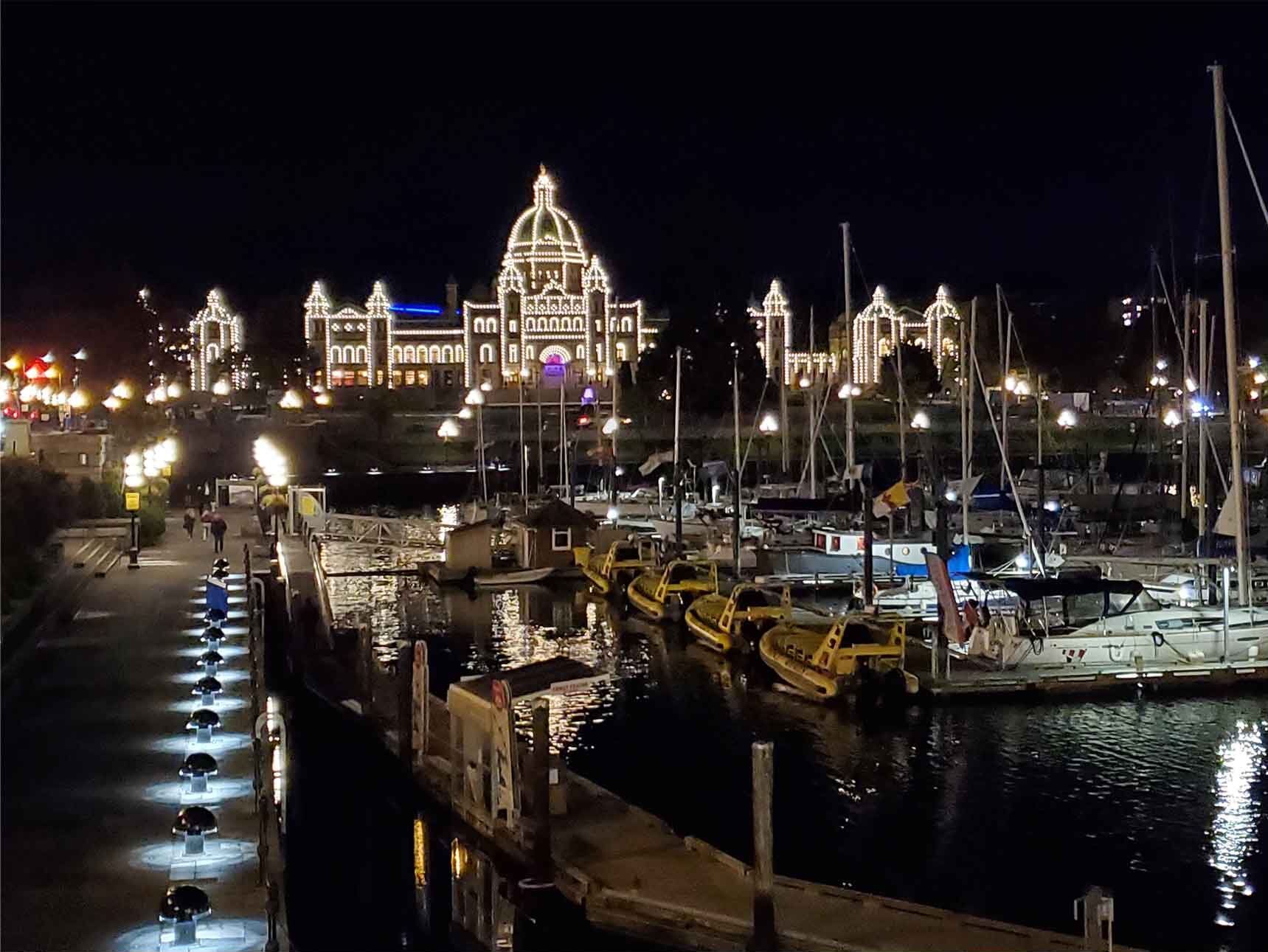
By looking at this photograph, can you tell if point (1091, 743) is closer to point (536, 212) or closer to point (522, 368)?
point (522, 368)

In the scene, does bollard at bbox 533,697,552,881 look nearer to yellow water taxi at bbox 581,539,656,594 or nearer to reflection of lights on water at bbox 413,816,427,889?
reflection of lights on water at bbox 413,816,427,889

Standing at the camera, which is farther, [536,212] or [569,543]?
[536,212]

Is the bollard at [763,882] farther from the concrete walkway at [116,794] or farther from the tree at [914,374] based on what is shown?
the tree at [914,374]

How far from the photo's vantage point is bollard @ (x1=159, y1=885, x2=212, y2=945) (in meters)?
14.2

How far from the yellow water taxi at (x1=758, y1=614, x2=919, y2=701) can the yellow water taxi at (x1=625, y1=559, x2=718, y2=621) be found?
8.61 m

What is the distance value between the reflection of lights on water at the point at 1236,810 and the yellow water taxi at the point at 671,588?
15745 mm

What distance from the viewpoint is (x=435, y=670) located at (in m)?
36.0

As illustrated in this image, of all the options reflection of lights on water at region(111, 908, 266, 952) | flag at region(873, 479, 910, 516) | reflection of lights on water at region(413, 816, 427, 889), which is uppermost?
flag at region(873, 479, 910, 516)

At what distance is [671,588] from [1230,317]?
53.8ft

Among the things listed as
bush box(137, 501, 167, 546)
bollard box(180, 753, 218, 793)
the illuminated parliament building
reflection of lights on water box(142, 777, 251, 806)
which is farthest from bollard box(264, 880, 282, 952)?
the illuminated parliament building

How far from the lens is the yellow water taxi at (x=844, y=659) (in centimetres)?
A: 2947

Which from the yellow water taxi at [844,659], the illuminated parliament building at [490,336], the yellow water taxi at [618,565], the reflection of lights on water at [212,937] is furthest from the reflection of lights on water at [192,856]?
the illuminated parliament building at [490,336]

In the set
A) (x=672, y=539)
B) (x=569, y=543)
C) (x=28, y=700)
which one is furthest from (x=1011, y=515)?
(x=28, y=700)

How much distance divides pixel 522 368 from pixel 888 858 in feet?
430
